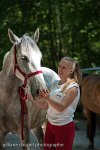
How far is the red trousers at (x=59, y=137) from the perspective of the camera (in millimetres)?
4961

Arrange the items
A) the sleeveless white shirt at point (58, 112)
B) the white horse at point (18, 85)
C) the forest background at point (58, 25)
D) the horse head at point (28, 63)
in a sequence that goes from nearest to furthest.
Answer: the sleeveless white shirt at point (58, 112) → the horse head at point (28, 63) → the white horse at point (18, 85) → the forest background at point (58, 25)

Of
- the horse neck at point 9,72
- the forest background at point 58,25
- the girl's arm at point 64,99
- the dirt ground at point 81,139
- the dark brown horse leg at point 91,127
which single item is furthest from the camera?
the forest background at point 58,25

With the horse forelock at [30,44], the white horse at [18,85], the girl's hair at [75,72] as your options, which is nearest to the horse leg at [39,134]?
the white horse at [18,85]

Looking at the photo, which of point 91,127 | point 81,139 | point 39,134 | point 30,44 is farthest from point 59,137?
point 81,139

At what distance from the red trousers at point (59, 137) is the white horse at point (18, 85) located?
794 millimetres

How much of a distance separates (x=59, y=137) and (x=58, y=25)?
A: 2035cm

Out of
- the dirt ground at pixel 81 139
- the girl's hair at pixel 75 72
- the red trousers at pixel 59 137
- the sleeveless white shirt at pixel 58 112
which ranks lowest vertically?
the dirt ground at pixel 81 139

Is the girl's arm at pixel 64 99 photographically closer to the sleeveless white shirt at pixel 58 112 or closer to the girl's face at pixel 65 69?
the sleeveless white shirt at pixel 58 112

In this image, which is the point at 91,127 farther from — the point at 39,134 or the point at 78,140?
the point at 39,134

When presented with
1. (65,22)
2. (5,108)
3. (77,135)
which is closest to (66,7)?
(65,22)

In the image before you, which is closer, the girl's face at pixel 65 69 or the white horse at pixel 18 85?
the girl's face at pixel 65 69

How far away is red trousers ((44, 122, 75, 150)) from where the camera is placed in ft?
16.3

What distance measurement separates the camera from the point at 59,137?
16.3 feet

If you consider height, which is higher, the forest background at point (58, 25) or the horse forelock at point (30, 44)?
the horse forelock at point (30, 44)
